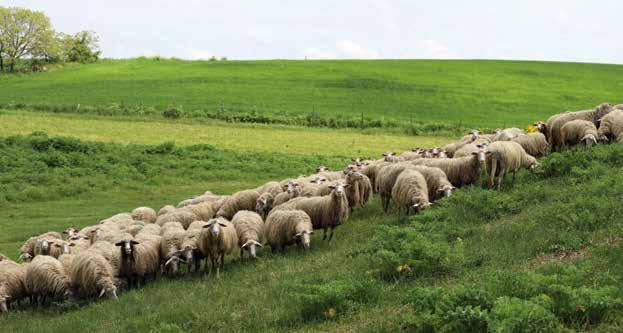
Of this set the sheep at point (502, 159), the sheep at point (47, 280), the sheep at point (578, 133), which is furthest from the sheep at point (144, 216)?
the sheep at point (578, 133)

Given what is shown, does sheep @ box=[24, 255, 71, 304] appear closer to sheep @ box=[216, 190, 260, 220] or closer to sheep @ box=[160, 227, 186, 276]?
sheep @ box=[160, 227, 186, 276]

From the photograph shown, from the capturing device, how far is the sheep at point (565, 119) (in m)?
21.4

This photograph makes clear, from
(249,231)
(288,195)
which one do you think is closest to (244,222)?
(249,231)

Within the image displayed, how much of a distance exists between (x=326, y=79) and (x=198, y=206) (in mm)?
55169

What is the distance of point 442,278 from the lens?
1151 centimetres

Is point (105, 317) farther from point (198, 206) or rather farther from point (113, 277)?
point (198, 206)

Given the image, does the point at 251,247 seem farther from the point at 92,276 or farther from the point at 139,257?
the point at 92,276

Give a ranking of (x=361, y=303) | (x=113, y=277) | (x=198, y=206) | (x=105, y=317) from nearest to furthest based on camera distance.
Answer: (x=361, y=303) < (x=105, y=317) < (x=113, y=277) < (x=198, y=206)

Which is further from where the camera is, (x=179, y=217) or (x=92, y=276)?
(x=179, y=217)

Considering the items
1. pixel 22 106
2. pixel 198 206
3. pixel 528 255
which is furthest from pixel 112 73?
pixel 528 255

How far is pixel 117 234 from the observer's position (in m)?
17.6

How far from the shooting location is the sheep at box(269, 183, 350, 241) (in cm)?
1695

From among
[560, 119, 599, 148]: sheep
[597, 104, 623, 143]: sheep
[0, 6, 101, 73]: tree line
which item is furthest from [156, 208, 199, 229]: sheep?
[0, 6, 101, 73]: tree line

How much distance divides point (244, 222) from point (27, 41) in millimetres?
74519
